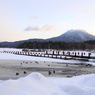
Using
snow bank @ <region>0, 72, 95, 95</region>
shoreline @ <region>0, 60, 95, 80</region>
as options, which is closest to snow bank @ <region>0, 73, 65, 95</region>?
snow bank @ <region>0, 72, 95, 95</region>

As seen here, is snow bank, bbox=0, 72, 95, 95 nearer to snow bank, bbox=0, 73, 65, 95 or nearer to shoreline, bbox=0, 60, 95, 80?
snow bank, bbox=0, 73, 65, 95

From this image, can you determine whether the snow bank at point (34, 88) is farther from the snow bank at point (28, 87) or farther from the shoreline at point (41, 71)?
the shoreline at point (41, 71)

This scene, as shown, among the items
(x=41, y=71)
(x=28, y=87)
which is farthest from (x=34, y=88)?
(x=41, y=71)

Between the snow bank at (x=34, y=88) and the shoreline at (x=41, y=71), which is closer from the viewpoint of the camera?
the snow bank at (x=34, y=88)

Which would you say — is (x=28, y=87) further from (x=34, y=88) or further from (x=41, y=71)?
(x=41, y=71)

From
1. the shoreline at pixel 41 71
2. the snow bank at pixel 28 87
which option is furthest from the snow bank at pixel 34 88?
the shoreline at pixel 41 71

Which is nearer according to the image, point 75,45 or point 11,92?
point 11,92

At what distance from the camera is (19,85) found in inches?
236

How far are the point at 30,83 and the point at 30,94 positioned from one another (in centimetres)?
101

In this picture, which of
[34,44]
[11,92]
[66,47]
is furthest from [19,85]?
[34,44]

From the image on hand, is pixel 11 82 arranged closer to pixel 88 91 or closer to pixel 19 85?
pixel 19 85

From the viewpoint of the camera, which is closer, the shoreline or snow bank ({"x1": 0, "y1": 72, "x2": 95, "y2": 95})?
snow bank ({"x1": 0, "y1": 72, "x2": 95, "y2": 95})

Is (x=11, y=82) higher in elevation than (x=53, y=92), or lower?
higher

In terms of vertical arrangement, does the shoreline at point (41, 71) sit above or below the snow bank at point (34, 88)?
below
